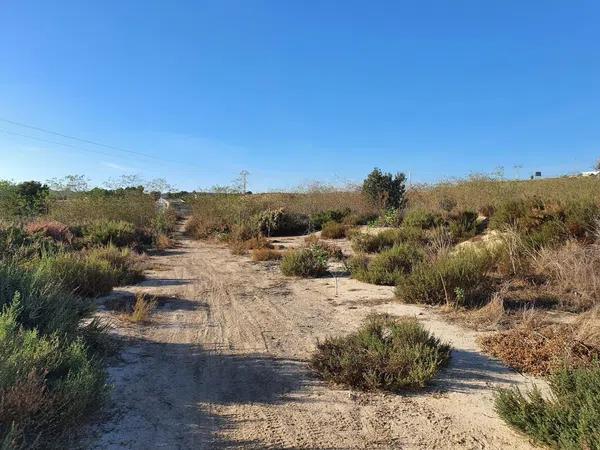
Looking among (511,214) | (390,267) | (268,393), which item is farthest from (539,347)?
(511,214)

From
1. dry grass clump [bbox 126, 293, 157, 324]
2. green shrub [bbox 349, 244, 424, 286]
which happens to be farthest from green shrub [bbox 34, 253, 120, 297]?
green shrub [bbox 349, 244, 424, 286]

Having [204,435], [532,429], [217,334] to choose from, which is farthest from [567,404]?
[217,334]

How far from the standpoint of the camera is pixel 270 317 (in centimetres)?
740

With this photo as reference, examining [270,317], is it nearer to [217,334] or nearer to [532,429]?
[217,334]

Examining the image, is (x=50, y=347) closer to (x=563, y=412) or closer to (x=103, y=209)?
(x=563, y=412)

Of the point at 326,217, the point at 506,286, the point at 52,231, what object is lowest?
the point at 506,286

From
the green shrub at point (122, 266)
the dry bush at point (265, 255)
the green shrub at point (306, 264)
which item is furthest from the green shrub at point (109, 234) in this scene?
the green shrub at point (306, 264)

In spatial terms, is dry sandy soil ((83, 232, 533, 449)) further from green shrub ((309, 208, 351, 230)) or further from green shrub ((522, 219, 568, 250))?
green shrub ((309, 208, 351, 230))

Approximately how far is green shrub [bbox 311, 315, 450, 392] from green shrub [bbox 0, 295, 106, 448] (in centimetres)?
227

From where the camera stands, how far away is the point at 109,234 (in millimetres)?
15852

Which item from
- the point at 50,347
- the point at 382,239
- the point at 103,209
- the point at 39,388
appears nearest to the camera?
the point at 39,388

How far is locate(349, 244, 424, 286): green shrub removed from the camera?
951 cm

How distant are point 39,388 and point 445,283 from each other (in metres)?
6.20

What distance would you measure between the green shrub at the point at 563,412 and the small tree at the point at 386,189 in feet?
59.3
